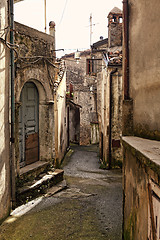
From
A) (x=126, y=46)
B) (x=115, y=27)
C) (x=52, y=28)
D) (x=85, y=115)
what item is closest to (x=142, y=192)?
(x=126, y=46)

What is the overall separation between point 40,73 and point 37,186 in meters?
3.31

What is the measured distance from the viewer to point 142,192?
2609 mm

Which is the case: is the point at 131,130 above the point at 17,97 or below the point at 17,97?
below

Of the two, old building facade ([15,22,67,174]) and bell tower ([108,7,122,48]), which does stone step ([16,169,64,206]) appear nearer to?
old building facade ([15,22,67,174])

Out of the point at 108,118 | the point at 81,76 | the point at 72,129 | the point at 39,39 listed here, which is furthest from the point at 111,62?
the point at 81,76

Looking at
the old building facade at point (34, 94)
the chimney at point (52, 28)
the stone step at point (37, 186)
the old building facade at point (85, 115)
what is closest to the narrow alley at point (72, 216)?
the stone step at point (37, 186)

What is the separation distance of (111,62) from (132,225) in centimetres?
742

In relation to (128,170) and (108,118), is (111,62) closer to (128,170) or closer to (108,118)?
(108,118)

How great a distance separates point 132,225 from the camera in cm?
310

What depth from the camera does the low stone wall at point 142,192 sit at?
204 cm

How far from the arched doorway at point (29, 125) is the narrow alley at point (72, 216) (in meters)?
1.42

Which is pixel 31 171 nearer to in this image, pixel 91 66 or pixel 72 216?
pixel 72 216

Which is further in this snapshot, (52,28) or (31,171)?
(52,28)

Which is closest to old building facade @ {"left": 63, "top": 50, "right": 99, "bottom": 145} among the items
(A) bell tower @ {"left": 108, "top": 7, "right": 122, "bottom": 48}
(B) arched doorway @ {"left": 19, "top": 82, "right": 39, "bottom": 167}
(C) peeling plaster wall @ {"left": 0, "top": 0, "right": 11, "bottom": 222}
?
(A) bell tower @ {"left": 108, "top": 7, "right": 122, "bottom": 48}
